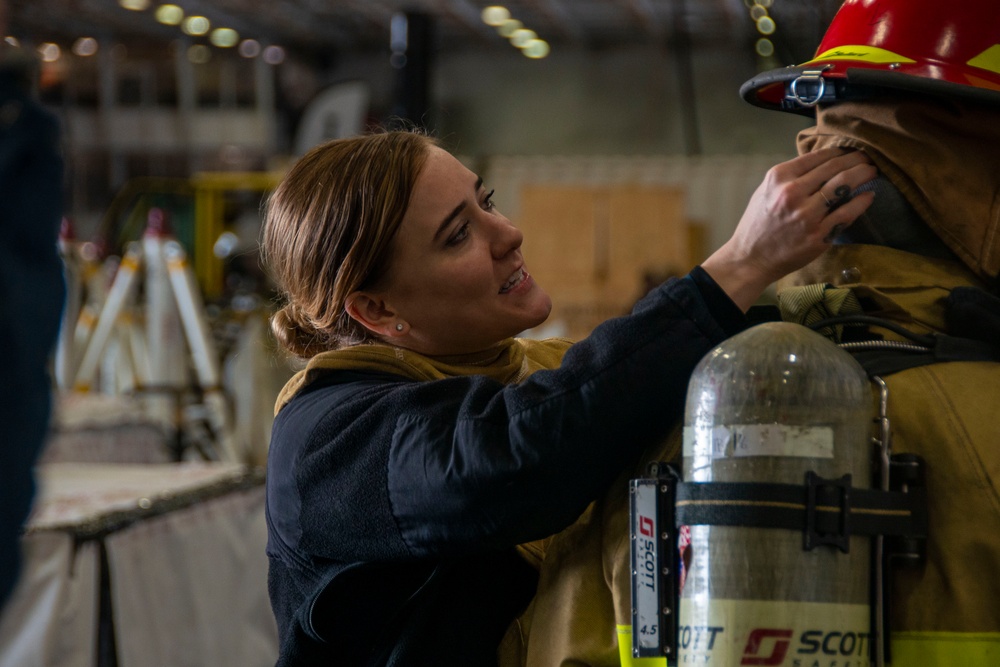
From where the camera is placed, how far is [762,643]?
122 cm

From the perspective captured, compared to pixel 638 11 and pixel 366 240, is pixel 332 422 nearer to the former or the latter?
pixel 366 240

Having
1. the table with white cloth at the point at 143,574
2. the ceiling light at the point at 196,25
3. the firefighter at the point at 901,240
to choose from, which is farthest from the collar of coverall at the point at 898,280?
the ceiling light at the point at 196,25

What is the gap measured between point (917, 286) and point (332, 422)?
2.60 feet

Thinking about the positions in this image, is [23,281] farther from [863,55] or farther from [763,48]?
[763,48]

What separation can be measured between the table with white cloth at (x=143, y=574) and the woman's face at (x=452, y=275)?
1269 millimetres

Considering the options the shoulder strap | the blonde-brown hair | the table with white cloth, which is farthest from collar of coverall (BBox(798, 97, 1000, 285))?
the table with white cloth

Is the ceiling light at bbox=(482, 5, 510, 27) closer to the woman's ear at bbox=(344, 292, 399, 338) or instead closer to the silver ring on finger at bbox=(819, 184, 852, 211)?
the woman's ear at bbox=(344, 292, 399, 338)

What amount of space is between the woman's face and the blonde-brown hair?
0.09 feet

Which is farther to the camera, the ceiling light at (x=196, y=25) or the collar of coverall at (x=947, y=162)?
the ceiling light at (x=196, y=25)

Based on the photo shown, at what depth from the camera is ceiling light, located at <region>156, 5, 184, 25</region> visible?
44.1 feet

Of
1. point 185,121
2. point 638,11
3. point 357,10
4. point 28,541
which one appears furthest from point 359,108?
point 28,541

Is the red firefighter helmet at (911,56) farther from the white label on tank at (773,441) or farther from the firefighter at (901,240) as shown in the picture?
the white label on tank at (773,441)

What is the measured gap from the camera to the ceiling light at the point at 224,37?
47.3 feet

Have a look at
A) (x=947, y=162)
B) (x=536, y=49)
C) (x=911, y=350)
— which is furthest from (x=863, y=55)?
(x=536, y=49)
